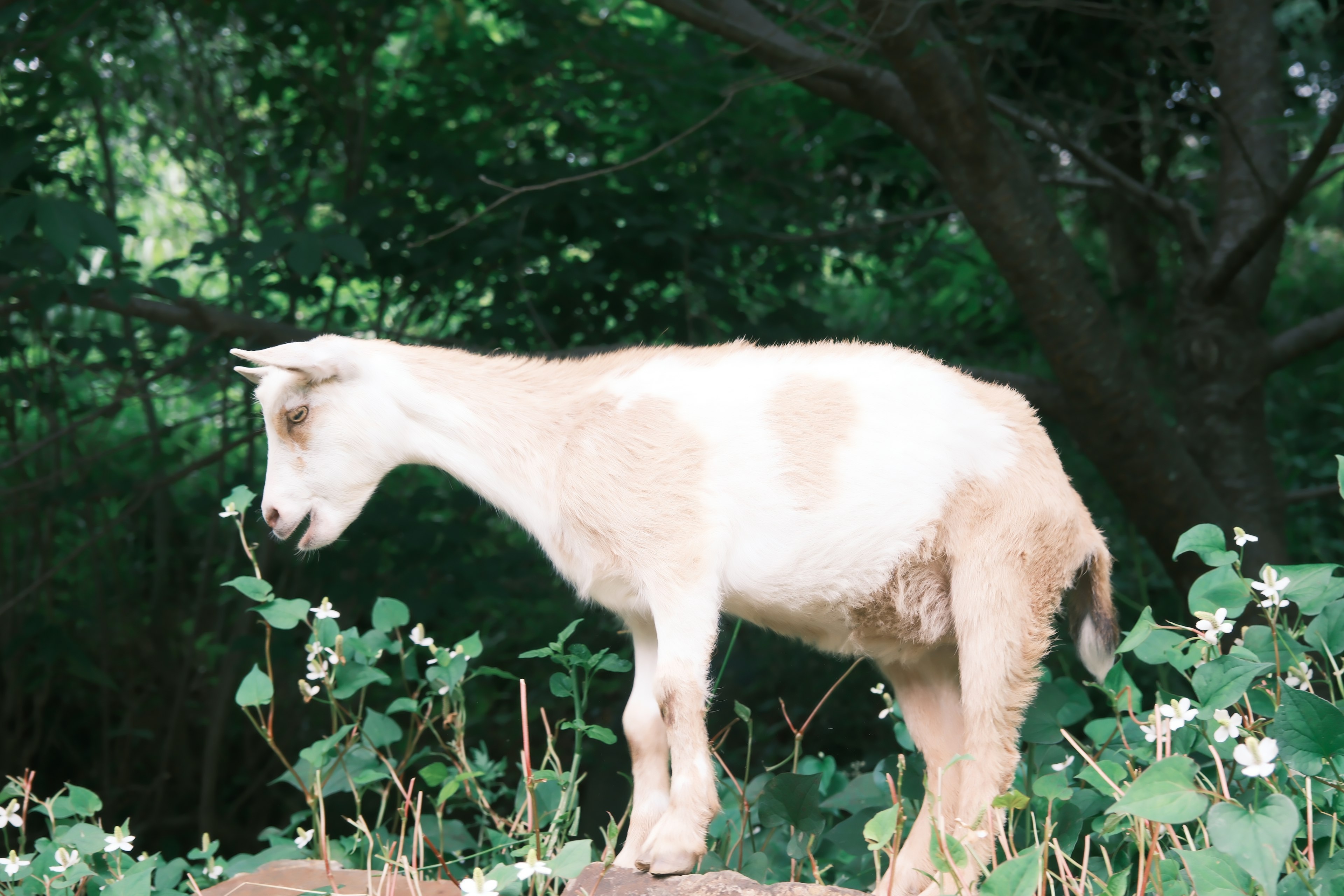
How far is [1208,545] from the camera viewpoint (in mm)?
1726

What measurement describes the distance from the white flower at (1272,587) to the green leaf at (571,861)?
108cm

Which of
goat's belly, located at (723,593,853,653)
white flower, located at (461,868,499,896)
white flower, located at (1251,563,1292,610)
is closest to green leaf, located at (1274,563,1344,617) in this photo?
white flower, located at (1251,563,1292,610)

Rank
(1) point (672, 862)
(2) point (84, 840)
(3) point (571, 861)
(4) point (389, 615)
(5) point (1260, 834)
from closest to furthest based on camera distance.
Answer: (5) point (1260, 834) < (3) point (571, 861) < (1) point (672, 862) < (2) point (84, 840) < (4) point (389, 615)

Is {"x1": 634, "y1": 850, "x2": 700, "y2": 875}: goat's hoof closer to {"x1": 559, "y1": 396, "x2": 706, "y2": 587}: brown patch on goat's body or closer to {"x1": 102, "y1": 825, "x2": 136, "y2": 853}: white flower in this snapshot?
{"x1": 559, "y1": 396, "x2": 706, "y2": 587}: brown patch on goat's body

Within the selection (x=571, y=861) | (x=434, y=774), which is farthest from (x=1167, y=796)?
(x=434, y=774)

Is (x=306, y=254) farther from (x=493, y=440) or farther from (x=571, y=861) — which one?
(x=571, y=861)

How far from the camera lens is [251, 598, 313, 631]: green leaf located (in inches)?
82.2

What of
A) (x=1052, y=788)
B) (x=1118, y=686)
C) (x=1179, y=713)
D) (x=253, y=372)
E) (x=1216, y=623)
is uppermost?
(x=253, y=372)

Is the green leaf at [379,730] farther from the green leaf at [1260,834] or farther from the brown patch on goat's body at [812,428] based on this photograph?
the green leaf at [1260,834]

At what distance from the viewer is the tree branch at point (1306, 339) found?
3.77 metres

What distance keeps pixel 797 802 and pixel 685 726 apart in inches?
22.5

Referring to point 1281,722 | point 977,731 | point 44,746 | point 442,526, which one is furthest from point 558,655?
point 44,746

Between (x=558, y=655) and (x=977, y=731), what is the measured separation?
76 cm

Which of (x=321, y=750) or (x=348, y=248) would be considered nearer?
(x=321, y=750)
